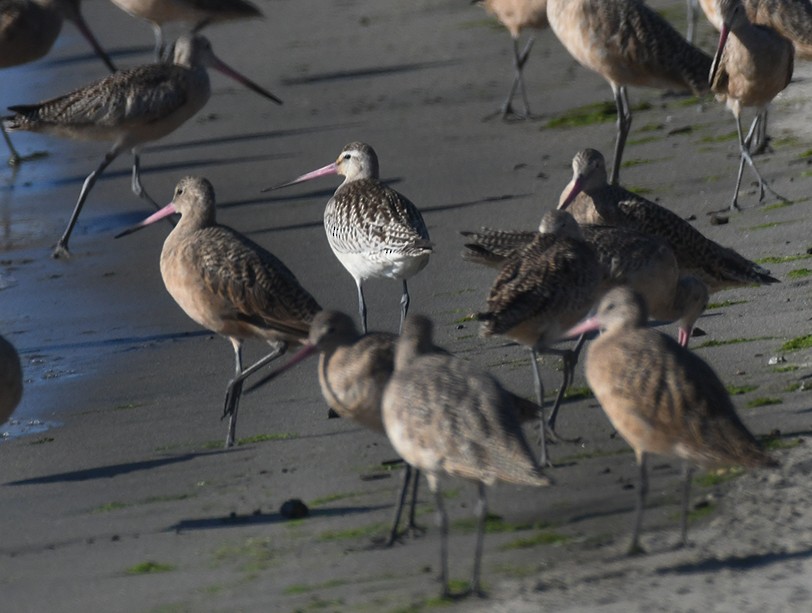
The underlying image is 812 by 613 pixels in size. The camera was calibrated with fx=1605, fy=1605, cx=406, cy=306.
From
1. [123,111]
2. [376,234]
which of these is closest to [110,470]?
[376,234]

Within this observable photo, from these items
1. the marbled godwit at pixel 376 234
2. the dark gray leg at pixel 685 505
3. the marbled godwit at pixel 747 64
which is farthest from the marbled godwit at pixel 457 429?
the marbled godwit at pixel 747 64

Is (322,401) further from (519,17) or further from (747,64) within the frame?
(519,17)

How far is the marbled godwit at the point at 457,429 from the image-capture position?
452 cm

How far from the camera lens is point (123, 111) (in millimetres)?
10438

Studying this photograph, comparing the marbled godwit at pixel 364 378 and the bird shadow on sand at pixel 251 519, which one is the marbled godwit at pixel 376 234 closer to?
the marbled godwit at pixel 364 378

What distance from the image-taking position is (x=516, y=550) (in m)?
4.89

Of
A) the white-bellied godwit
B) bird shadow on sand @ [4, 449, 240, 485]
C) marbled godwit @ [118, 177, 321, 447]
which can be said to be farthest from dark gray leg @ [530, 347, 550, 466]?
the white-bellied godwit

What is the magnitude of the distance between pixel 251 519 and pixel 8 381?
1668 millimetres

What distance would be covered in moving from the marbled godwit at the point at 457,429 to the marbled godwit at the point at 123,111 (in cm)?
588

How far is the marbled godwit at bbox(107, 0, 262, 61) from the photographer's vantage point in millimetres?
14438

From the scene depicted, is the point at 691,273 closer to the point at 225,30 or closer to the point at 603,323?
the point at 603,323

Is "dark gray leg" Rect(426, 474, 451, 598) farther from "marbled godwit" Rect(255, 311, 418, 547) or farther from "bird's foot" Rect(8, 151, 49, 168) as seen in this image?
"bird's foot" Rect(8, 151, 49, 168)

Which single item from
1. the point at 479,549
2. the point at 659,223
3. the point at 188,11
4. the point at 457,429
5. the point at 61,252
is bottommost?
the point at 61,252

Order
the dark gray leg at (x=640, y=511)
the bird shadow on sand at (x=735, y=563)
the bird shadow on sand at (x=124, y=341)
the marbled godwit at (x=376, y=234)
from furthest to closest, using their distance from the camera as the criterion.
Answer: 1. the bird shadow on sand at (x=124, y=341)
2. the marbled godwit at (x=376, y=234)
3. the dark gray leg at (x=640, y=511)
4. the bird shadow on sand at (x=735, y=563)
